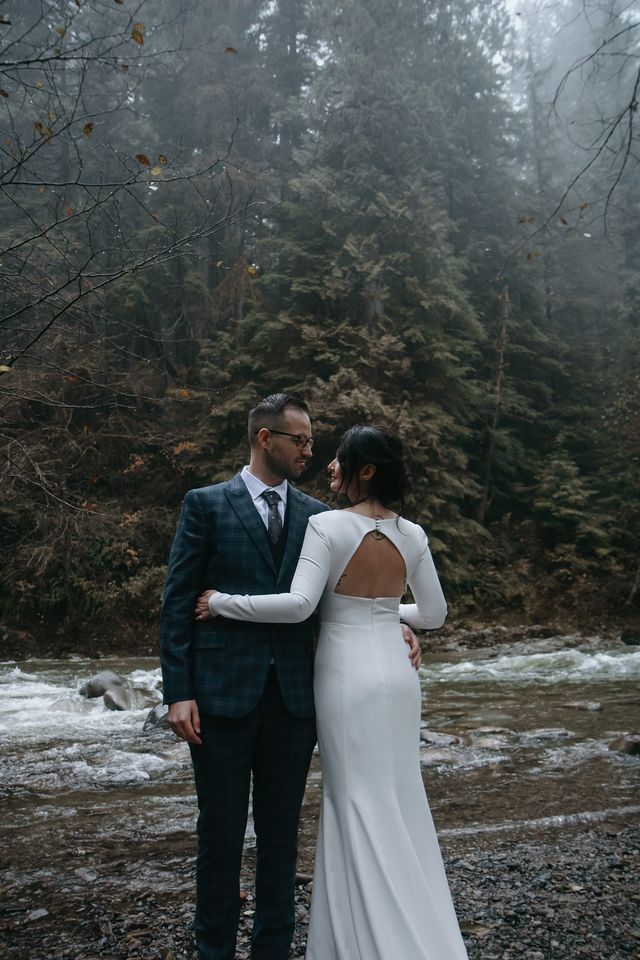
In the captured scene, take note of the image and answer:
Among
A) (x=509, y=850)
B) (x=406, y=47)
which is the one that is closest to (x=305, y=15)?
(x=406, y=47)

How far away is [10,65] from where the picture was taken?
3.17 m

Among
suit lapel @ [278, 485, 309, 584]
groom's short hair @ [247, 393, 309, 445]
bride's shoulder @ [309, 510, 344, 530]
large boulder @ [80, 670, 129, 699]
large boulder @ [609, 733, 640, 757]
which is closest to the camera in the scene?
bride's shoulder @ [309, 510, 344, 530]

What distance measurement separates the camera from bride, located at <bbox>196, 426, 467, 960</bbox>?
2.59m

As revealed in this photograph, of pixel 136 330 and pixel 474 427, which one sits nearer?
pixel 136 330

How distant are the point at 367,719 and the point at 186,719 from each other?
25.4 inches

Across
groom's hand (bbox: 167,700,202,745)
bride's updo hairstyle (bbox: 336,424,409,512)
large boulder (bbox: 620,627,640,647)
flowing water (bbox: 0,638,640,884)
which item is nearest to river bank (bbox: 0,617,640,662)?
large boulder (bbox: 620,627,640,647)

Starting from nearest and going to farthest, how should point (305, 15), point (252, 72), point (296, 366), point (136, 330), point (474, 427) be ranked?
point (136, 330) → point (296, 366) → point (474, 427) → point (252, 72) → point (305, 15)

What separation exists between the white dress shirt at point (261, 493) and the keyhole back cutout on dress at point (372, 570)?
0.37 meters

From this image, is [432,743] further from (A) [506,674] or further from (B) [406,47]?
(B) [406,47]

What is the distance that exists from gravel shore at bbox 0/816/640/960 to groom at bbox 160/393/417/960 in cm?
56

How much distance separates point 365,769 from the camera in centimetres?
273

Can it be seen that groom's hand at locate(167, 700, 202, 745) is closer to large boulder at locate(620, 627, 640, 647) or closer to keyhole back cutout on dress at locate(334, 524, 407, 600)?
keyhole back cutout on dress at locate(334, 524, 407, 600)

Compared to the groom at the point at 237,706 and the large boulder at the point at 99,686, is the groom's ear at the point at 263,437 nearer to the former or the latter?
the groom at the point at 237,706

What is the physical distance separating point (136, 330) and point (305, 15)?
26.1 metres
